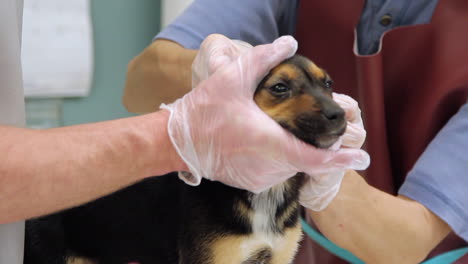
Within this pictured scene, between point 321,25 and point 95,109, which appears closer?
point 321,25

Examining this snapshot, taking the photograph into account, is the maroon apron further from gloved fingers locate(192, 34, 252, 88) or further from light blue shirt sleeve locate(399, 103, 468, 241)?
gloved fingers locate(192, 34, 252, 88)

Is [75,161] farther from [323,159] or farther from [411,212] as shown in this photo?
[411,212]

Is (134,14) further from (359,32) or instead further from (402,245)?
(402,245)

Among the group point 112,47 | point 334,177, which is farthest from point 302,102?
point 112,47

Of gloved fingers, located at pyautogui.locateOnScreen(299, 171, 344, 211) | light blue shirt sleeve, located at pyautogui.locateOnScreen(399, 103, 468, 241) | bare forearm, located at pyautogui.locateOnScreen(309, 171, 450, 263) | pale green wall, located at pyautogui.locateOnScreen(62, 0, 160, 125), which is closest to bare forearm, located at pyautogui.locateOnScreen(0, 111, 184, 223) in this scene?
gloved fingers, located at pyautogui.locateOnScreen(299, 171, 344, 211)

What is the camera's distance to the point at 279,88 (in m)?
0.64

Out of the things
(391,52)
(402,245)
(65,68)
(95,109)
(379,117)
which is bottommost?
(95,109)

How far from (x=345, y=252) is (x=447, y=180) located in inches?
11.6

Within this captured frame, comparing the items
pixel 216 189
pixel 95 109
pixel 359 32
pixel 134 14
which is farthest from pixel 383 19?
pixel 95 109

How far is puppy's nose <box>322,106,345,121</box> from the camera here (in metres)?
0.56

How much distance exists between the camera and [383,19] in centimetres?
106

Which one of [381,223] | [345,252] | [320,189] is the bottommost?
[345,252]

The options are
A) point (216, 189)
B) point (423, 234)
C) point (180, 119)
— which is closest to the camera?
point (180, 119)

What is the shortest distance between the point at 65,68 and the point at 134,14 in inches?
12.7
